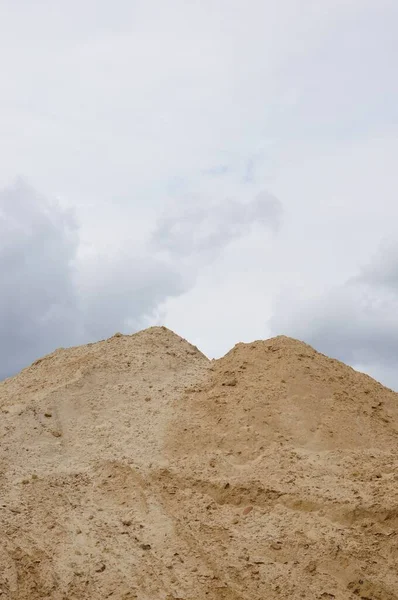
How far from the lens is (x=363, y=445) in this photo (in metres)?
10.5

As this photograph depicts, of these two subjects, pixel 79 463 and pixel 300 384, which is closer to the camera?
pixel 79 463

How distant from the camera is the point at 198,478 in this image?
9648mm

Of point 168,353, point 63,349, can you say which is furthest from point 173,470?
point 63,349

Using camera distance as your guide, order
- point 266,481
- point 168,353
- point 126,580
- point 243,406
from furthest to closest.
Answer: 1. point 168,353
2. point 243,406
3. point 266,481
4. point 126,580

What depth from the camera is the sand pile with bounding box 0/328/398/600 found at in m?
7.91

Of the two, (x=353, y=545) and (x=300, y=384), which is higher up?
(x=300, y=384)

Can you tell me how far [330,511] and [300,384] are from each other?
2952 millimetres

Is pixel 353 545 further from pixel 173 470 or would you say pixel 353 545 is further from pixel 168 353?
pixel 168 353

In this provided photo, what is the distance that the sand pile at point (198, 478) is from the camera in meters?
7.91

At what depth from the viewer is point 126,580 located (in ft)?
25.8

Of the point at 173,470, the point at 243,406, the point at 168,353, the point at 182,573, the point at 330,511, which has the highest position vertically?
the point at 168,353

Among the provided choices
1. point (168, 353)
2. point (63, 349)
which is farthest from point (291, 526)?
point (63, 349)

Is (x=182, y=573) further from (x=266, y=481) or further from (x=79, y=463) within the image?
(x=79, y=463)

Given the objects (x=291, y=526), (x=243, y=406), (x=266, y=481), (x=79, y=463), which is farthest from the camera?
(x=243, y=406)
